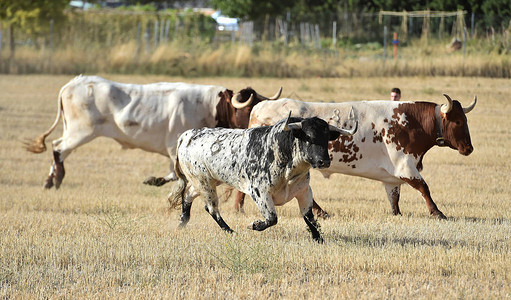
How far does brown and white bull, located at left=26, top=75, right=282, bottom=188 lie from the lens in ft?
40.7

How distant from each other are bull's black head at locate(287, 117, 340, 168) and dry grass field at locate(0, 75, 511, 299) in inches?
33.9

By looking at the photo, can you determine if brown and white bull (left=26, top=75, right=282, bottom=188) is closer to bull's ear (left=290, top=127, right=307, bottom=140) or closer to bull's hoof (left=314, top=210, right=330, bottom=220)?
bull's hoof (left=314, top=210, right=330, bottom=220)

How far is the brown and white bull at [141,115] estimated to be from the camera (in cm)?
1240

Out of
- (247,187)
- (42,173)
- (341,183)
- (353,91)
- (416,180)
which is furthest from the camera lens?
(353,91)

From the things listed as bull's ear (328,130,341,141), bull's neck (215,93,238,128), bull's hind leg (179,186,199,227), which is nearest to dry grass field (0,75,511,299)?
bull's hind leg (179,186,199,227)

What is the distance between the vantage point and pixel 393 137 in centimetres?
1034

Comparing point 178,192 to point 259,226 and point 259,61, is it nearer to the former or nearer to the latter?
point 259,226

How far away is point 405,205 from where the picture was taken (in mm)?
11273

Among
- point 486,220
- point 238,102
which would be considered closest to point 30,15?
point 238,102

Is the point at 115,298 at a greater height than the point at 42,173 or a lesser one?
greater

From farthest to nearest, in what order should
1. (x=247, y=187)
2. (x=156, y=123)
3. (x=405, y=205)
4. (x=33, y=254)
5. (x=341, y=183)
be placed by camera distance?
(x=341, y=183)
(x=156, y=123)
(x=405, y=205)
(x=247, y=187)
(x=33, y=254)

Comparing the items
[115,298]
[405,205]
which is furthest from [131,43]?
[115,298]

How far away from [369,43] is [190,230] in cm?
2508

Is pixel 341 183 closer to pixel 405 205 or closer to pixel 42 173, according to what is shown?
pixel 405 205
